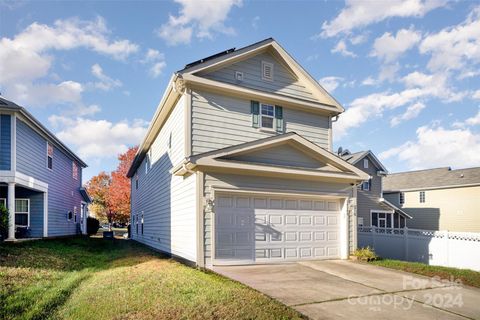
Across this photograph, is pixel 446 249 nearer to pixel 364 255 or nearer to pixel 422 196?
pixel 364 255

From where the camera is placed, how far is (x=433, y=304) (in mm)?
6844

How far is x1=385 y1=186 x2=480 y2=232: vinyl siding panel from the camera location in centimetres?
2881

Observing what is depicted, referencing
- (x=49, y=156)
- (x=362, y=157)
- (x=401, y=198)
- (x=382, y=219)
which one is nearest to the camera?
(x=49, y=156)

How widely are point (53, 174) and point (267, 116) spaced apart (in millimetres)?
14785

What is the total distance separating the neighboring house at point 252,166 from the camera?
10633 millimetres

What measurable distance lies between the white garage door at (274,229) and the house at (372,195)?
1380 centimetres

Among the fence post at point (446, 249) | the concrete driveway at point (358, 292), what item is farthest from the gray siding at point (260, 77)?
the fence post at point (446, 249)

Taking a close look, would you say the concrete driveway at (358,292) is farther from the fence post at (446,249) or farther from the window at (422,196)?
the window at (422,196)

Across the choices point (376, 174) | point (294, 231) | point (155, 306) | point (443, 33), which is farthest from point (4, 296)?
point (376, 174)

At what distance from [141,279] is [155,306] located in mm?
2502

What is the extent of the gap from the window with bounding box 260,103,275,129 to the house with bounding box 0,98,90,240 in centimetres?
Answer: 1056

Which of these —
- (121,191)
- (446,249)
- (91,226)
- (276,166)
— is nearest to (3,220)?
(276,166)

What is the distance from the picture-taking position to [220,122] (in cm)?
1199

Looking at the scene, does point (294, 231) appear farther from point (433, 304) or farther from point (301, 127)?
point (433, 304)
